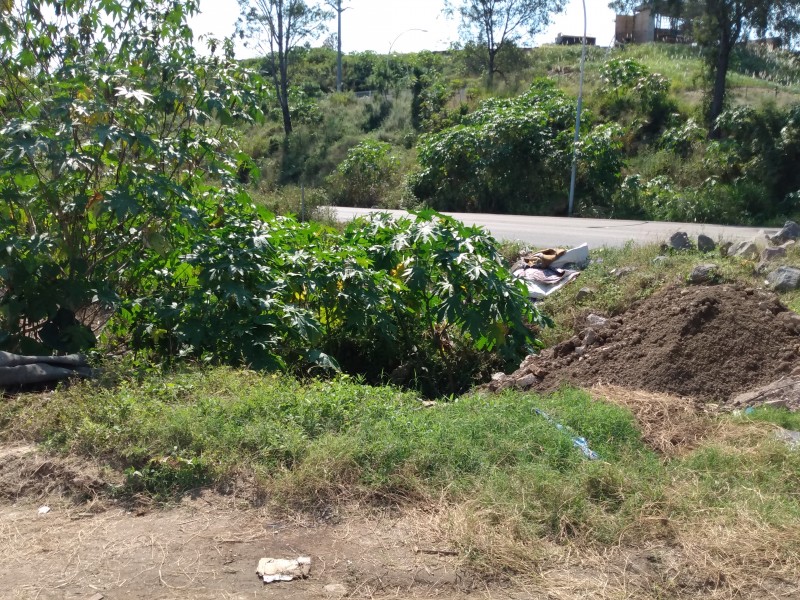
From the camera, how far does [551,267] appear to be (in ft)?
37.2

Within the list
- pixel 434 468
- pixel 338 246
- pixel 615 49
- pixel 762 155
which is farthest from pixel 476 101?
pixel 434 468

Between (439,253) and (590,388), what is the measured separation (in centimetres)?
213

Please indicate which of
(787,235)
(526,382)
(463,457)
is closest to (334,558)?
(463,457)

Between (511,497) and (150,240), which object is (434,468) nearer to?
(511,497)

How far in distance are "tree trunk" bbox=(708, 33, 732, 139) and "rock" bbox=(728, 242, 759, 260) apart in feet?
44.2

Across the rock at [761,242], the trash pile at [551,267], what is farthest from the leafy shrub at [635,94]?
the trash pile at [551,267]

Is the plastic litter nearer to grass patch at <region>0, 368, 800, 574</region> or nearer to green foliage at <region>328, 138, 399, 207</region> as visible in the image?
grass patch at <region>0, 368, 800, 574</region>

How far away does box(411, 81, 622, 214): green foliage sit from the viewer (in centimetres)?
2205

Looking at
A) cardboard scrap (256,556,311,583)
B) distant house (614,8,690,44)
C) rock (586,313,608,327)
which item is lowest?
cardboard scrap (256,556,311,583)

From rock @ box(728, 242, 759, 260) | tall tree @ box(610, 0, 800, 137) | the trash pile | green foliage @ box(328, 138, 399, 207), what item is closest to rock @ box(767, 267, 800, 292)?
rock @ box(728, 242, 759, 260)

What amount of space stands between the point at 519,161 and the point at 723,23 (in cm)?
651

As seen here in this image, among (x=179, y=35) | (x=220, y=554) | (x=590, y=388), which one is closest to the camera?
(x=220, y=554)

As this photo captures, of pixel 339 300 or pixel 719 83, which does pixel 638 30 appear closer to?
pixel 719 83

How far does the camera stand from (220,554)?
157 inches
